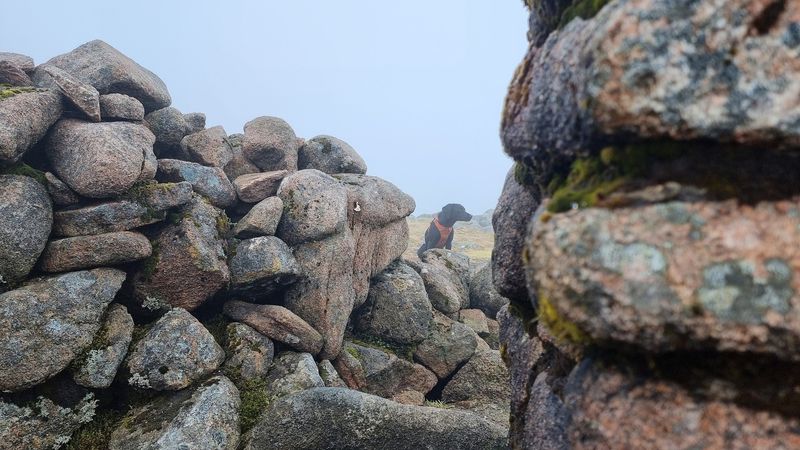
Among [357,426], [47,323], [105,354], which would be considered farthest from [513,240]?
[47,323]

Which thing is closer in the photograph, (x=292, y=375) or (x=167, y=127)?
(x=292, y=375)

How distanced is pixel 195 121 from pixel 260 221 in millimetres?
6158

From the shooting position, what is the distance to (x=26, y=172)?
1333 cm

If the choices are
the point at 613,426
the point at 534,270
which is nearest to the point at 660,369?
the point at 613,426

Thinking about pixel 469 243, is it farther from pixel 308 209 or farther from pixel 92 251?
pixel 92 251

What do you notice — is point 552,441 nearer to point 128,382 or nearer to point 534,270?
point 534,270

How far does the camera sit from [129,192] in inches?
570

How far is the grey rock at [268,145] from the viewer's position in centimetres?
2108

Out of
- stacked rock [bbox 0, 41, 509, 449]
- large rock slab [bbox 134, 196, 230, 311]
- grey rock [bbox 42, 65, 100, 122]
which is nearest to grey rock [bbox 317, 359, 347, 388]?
stacked rock [bbox 0, 41, 509, 449]

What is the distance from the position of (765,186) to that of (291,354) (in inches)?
553

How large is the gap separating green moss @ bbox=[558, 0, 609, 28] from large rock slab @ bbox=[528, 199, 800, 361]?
2961mm

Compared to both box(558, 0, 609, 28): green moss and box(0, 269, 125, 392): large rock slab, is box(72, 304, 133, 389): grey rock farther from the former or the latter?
box(558, 0, 609, 28): green moss

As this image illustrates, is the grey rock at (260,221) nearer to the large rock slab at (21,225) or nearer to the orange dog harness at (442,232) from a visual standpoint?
the large rock slab at (21,225)

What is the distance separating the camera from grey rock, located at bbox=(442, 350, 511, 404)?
1962 centimetres
